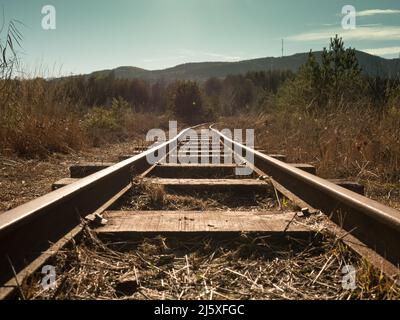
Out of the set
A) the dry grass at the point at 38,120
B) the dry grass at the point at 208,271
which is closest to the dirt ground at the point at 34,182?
the dry grass at the point at 38,120

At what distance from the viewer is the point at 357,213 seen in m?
1.93

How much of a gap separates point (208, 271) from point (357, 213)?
0.85m

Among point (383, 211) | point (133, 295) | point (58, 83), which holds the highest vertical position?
point (58, 83)

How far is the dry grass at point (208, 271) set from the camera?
4.46 feet

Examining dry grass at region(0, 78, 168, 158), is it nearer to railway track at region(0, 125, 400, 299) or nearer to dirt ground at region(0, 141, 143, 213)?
dirt ground at region(0, 141, 143, 213)

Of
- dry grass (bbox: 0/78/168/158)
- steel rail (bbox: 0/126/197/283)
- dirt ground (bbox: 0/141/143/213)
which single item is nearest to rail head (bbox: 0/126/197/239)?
steel rail (bbox: 0/126/197/283)

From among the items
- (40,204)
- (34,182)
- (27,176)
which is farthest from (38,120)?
(40,204)

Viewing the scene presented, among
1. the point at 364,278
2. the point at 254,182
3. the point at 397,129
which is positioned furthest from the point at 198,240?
the point at 397,129

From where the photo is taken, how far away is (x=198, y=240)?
1.85m

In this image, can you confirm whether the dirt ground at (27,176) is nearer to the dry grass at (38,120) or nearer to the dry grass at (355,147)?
the dry grass at (38,120)

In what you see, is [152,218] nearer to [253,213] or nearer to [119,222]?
[119,222]

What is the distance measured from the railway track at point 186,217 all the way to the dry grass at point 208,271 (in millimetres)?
66

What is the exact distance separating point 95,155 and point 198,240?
15.4 feet

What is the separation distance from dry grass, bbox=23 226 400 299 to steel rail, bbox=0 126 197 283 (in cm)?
13
